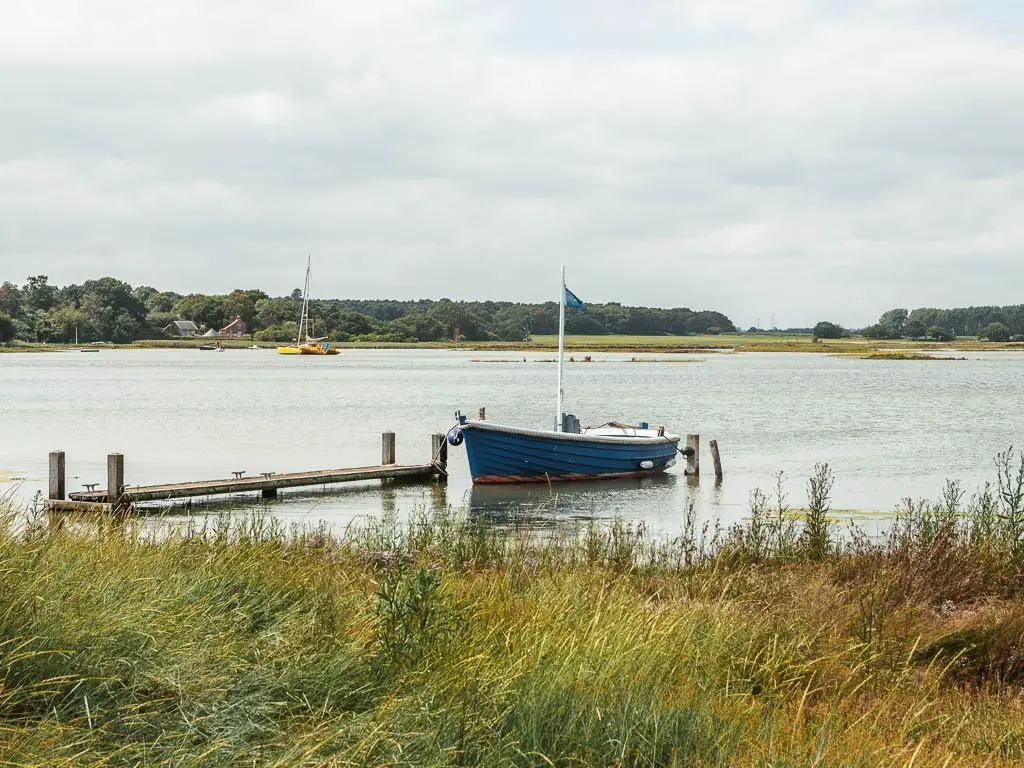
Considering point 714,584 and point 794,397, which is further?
point 794,397

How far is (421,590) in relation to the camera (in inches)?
233

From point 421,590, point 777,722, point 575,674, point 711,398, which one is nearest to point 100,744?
point 421,590

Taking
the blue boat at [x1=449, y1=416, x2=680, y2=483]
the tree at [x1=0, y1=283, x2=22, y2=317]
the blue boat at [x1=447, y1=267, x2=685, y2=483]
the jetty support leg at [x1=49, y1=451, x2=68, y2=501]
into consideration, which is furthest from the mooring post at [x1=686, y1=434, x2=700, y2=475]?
the tree at [x1=0, y1=283, x2=22, y2=317]

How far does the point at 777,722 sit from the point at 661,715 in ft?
2.88

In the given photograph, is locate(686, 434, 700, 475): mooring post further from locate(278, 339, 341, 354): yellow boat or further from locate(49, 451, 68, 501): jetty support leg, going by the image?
locate(278, 339, 341, 354): yellow boat

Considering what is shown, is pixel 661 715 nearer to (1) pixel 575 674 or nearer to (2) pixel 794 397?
(1) pixel 575 674

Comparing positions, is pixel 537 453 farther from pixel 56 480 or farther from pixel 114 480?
pixel 56 480

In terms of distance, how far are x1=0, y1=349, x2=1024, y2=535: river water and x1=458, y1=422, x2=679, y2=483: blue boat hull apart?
0.51 meters

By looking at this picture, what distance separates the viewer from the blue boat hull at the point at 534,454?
26172mm

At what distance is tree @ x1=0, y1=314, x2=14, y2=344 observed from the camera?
530 feet

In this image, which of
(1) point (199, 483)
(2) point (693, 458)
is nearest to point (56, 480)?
(1) point (199, 483)


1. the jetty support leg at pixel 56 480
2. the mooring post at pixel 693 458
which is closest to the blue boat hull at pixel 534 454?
the mooring post at pixel 693 458

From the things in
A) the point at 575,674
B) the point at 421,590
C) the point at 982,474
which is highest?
the point at 421,590

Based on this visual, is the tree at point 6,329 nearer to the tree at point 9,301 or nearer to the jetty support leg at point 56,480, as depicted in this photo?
the tree at point 9,301
